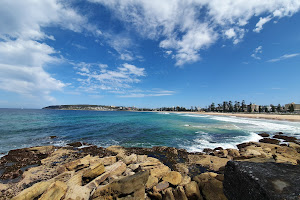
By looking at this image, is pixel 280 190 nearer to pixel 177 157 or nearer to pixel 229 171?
pixel 229 171

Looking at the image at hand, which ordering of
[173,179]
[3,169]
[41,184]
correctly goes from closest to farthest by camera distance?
1. [41,184]
2. [173,179]
3. [3,169]

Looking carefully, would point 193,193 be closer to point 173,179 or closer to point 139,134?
point 173,179

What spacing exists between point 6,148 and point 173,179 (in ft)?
60.5

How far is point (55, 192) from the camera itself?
17.6 feet

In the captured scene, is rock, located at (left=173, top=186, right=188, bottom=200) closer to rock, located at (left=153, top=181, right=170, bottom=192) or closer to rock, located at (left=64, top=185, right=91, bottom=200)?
rock, located at (left=153, top=181, right=170, bottom=192)

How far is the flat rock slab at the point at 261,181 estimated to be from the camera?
2.80 metres

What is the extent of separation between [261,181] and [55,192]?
7.57m

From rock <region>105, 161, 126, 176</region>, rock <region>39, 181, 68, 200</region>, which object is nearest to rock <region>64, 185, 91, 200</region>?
rock <region>39, 181, 68, 200</region>

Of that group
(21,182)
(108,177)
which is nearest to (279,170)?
(108,177)

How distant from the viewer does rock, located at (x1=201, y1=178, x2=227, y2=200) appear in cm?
496

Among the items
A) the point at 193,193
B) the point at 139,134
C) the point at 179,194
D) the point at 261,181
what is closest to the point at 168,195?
the point at 179,194

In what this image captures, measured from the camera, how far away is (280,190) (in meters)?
2.80

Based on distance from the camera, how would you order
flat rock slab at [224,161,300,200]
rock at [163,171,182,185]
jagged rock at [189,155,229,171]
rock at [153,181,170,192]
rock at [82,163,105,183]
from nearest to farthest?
flat rock slab at [224,161,300,200], rock at [153,181,170,192], rock at [163,171,182,185], rock at [82,163,105,183], jagged rock at [189,155,229,171]

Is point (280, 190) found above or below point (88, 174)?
above
